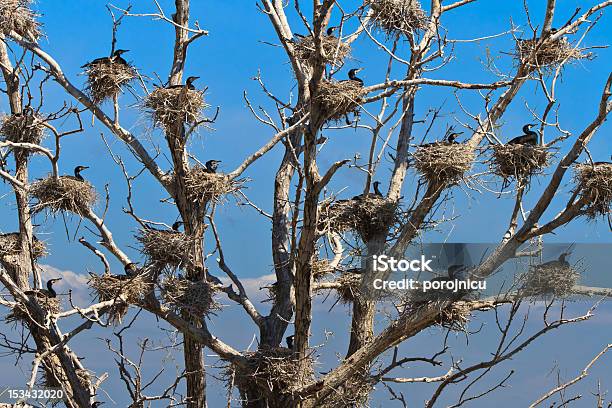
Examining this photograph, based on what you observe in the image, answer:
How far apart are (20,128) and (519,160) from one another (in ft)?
18.9

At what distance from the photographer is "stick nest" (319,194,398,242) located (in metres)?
9.55

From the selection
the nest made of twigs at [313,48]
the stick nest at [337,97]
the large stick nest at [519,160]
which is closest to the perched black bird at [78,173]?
the nest made of twigs at [313,48]

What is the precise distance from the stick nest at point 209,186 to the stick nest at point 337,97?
59.4 inches

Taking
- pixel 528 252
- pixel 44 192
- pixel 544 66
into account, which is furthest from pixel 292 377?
pixel 544 66

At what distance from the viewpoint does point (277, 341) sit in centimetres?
1018

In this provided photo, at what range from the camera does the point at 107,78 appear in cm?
1026

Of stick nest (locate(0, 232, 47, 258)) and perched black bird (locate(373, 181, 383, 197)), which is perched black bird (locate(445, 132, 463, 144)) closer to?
perched black bird (locate(373, 181, 383, 197))

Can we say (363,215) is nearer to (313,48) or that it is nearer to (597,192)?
(313,48)

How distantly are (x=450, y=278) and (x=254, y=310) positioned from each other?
2.63m

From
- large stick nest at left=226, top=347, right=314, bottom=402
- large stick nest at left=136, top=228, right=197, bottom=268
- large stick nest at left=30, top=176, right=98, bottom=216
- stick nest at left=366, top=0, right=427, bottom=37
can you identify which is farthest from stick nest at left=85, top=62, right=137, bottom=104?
large stick nest at left=226, top=347, right=314, bottom=402

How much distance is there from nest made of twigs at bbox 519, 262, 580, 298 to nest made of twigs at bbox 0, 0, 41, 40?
241 inches

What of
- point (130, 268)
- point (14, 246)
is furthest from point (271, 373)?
point (14, 246)

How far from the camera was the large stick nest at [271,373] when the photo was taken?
29.9 ft

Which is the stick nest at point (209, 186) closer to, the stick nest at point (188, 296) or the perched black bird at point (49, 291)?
the stick nest at point (188, 296)
